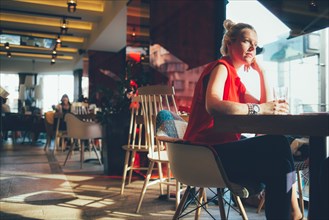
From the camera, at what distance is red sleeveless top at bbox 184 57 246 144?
148cm

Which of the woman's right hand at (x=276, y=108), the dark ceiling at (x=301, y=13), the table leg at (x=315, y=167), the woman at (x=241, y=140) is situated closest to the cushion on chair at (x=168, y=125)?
the woman at (x=241, y=140)

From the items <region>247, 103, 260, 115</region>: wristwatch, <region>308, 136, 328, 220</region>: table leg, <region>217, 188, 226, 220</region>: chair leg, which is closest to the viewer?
<region>308, 136, 328, 220</region>: table leg

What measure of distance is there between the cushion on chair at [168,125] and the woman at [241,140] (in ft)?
0.47

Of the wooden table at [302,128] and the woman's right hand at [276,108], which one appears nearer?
the wooden table at [302,128]

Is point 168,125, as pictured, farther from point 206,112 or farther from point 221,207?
point 221,207

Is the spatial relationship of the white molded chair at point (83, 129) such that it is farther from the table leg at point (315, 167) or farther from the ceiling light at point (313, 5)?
the table leg at point (315, 167)

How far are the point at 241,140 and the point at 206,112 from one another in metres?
0.26

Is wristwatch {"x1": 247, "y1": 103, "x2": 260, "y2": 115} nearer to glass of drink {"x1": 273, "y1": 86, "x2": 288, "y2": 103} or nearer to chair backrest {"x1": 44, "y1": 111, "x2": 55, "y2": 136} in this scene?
glass of drink {"x1": 273, "y1": 86, "x2": 288, "y2": 103}

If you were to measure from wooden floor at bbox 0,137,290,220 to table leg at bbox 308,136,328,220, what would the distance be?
1.39 metres

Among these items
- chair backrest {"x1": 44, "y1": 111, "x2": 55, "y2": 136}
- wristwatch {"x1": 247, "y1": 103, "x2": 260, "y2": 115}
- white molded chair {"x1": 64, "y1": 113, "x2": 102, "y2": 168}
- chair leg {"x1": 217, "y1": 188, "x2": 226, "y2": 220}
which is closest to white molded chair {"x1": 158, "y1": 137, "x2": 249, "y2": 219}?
chair leg {"x1": 217, "y1": 188, "x2": 226, "y2": 220}

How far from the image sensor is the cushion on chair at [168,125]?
1.65m

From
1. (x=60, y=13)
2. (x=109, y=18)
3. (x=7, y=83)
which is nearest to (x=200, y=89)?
(x=109, y=18)

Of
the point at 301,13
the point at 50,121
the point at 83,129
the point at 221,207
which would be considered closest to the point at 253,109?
the point at 221,207

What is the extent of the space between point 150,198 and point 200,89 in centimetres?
179
